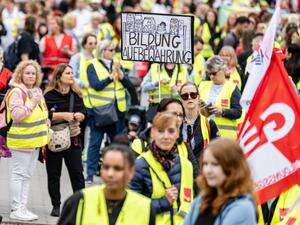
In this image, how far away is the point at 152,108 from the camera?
53.8ft

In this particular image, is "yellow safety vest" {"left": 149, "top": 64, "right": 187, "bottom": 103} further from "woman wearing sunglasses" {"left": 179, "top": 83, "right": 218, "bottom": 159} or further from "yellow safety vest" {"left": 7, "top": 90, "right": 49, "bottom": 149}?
"woman wearing sunglasses" {"left": 179, "top": 83, "right": 218, "bottom": 159}

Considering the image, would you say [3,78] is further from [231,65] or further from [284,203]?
[284,203]

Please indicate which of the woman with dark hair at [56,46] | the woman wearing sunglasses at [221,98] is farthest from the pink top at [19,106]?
the woman with dark hair at [56,46]

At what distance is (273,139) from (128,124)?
8.41 metres

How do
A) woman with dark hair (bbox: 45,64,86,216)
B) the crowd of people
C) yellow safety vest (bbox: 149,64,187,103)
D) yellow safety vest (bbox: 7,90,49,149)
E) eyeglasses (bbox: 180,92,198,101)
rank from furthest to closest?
1. yellow safety vest (bbox: 149,64,187,103)
2. woman with dark hair (bbox: 45,64,86,216)
3. yellow safety vest (bbox: 7,90,49,149)
4. eyeglasses (bbox: 180,92,198,101)
5. the crowd of people

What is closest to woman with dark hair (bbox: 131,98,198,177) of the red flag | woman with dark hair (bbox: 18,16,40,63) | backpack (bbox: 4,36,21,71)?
the red flag

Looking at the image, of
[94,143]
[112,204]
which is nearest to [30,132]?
[94,143]

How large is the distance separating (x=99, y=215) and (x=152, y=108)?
8.95 metres

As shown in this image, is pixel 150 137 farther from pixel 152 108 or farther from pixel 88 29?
pixel 88 29

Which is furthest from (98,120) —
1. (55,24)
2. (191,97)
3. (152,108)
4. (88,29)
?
(88,29)

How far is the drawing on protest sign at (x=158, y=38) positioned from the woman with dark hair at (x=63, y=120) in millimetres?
831

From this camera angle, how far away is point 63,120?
1355 centimetres

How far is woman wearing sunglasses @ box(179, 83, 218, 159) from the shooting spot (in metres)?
11.6

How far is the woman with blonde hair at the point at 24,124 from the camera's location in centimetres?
1285
